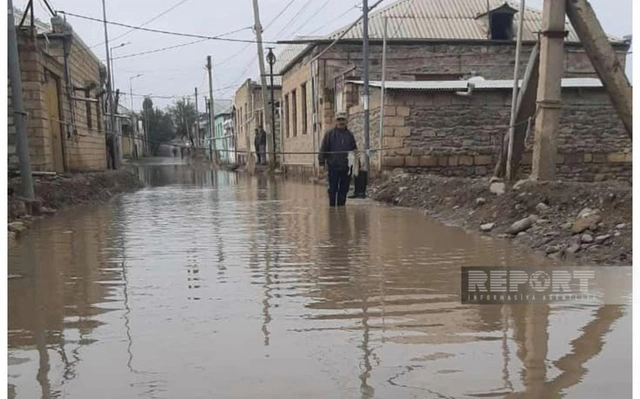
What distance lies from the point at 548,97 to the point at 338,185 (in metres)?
3.83

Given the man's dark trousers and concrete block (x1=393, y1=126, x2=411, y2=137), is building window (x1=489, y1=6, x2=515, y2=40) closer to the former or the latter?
concrete block (x1=393, y1=126, x2=411, y2=137)

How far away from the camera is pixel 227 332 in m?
4.03

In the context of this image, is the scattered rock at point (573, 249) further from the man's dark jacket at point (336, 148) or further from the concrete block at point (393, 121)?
the concrete block at point (393, 121)

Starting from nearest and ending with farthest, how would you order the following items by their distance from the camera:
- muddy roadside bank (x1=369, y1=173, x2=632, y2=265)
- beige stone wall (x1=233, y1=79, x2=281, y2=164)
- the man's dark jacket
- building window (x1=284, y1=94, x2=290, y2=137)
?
muddy roadside bank (x1=369, y1=173, x2=632, y2=265) → the man's dark jacket → building window (x1=284, y1=94, x2=290, y2=137) → beige stone wall (x1=233, y1=79, x2=281, y2=164)

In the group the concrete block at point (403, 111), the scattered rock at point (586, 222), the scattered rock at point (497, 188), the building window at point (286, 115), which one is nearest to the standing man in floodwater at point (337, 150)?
the scattered rock at point (497, 188)

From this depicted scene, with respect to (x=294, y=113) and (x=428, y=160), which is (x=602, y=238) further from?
(x=294, y=113)

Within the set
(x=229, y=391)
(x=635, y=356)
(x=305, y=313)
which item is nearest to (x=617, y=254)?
(x=635, y=356)

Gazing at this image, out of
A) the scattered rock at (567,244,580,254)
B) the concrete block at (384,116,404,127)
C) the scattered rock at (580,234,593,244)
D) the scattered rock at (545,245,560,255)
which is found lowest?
the scattered rock at (545,245,560,255)

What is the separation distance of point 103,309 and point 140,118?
274 ft

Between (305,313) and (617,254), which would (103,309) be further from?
(617,254)

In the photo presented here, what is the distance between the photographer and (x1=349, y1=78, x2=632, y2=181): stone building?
1553cm

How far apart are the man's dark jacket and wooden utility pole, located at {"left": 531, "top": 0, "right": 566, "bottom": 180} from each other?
3.12m

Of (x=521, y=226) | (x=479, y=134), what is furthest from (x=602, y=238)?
(x=479, y=134)

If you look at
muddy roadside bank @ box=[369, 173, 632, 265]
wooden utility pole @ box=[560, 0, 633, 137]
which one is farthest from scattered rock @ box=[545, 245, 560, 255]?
wooden utility pole @ box=[560, 0, 633, 137]
